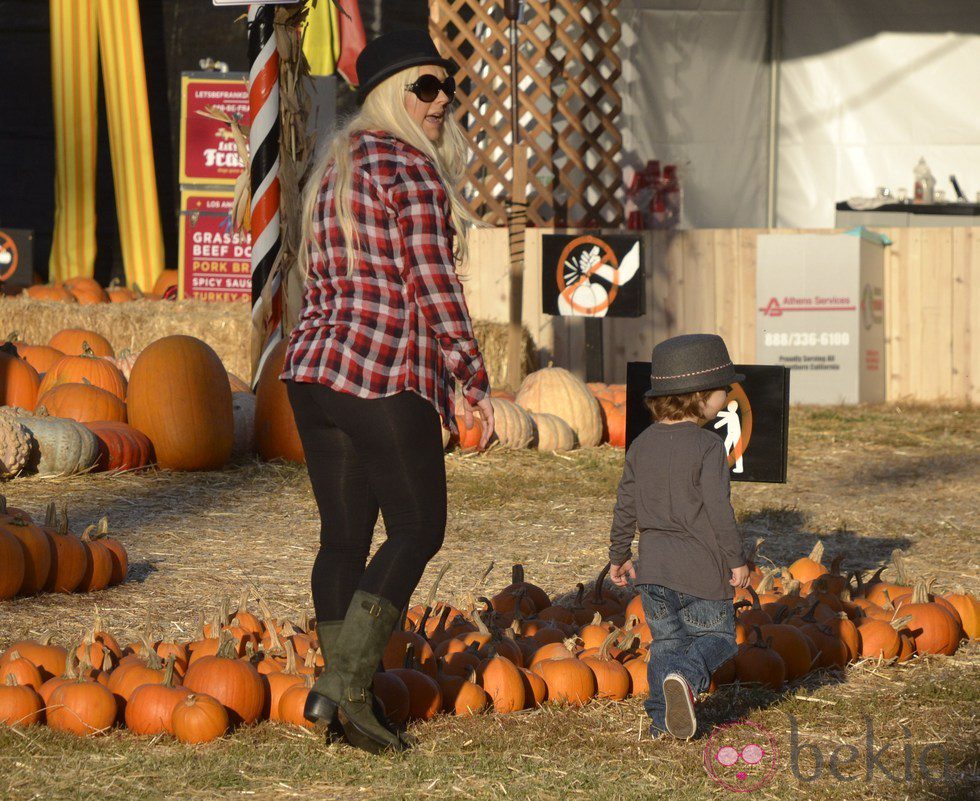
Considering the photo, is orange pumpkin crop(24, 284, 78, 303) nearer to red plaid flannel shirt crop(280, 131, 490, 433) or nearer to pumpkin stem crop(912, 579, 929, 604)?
pumpkin stem crop(912, 579, 929, 604)

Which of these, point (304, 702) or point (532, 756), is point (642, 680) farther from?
point (304, 702)

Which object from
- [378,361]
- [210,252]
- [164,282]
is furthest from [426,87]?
→ [164,282]

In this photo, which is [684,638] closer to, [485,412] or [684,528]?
[684,528]

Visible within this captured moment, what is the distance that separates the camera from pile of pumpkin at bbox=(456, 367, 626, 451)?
8.35 meters

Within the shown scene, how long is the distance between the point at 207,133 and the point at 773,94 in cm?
638

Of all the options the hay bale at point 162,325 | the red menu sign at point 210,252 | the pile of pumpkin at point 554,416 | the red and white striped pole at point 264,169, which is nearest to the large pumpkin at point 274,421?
the red and white striped pole at point 264,169

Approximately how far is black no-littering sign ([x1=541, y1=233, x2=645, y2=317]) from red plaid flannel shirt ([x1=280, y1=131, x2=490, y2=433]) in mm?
6066

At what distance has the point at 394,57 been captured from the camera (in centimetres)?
319

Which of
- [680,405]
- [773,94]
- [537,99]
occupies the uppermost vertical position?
[773,94]

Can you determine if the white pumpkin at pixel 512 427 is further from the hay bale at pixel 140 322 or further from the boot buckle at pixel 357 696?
the boot buckle at pixel 357 696

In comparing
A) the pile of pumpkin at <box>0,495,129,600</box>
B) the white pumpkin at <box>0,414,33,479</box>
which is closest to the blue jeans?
the pile of pumpkin at <box>0,495,129,600</box>

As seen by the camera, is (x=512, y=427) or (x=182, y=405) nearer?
(x=182, y=405)

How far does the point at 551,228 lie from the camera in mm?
11641

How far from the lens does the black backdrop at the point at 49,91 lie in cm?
1317
